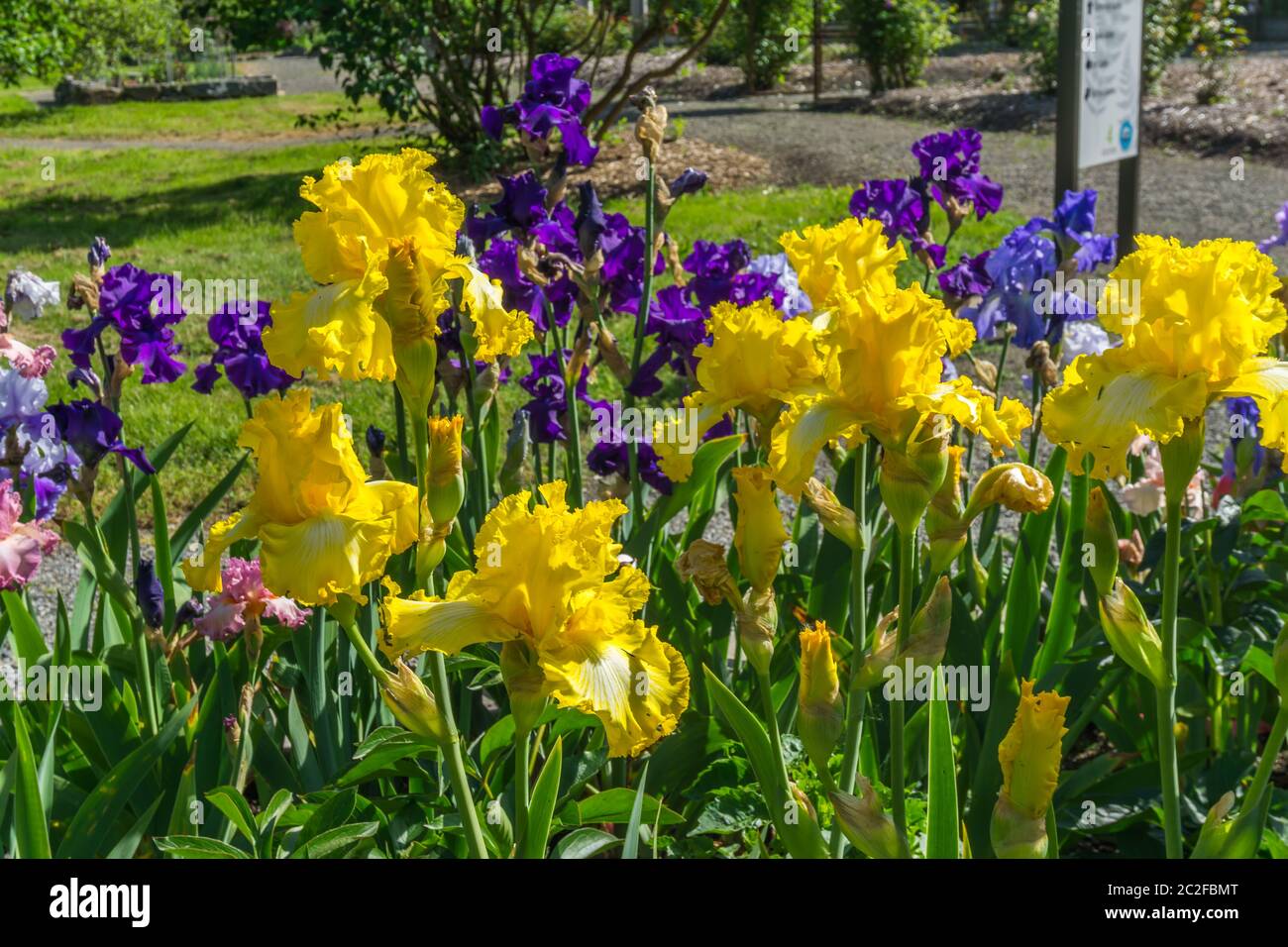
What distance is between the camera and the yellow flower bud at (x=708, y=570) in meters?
1.62

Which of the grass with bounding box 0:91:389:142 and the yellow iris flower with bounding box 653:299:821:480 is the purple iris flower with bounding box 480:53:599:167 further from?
the grass with bounding box 0:91:389:142

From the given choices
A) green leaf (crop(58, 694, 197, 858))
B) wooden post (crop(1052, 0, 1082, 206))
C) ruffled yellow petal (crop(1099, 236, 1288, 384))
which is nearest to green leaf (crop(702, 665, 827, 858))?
ruffled yellow petal (crop(1099, 236, 1288, 384))

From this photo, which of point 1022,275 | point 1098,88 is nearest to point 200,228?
point 1098,88

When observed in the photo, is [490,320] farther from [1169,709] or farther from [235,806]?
[1169,709]

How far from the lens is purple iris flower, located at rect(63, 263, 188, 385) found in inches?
92.7

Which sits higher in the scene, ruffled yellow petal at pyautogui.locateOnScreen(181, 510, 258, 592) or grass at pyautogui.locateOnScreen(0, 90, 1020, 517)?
ruffled yellow petal at pyautogui.locateOnScreen(181, 510, 258, 592)

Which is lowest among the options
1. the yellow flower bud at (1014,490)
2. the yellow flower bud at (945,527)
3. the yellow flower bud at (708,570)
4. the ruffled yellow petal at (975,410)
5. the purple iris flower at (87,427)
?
the yellow flower bud at (708,570)

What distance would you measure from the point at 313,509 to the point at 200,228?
8.11 m

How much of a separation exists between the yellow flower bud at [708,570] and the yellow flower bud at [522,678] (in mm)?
349

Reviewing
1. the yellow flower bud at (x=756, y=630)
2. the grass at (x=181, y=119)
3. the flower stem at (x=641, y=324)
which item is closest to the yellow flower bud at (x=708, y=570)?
the yellow flower bud at (x=756, y=630)

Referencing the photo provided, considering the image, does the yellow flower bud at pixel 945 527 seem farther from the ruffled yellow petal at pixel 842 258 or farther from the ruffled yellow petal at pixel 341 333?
the ruffled yellow petal at pixel 341 333

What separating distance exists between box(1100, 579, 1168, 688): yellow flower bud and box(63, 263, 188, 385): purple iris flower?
5.62ft

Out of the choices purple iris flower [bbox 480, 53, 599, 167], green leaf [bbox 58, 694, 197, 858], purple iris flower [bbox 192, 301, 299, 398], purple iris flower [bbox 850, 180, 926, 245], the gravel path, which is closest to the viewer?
green leaf [bbox 58, 694, 197, 858]

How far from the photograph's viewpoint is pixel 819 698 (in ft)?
4.61
